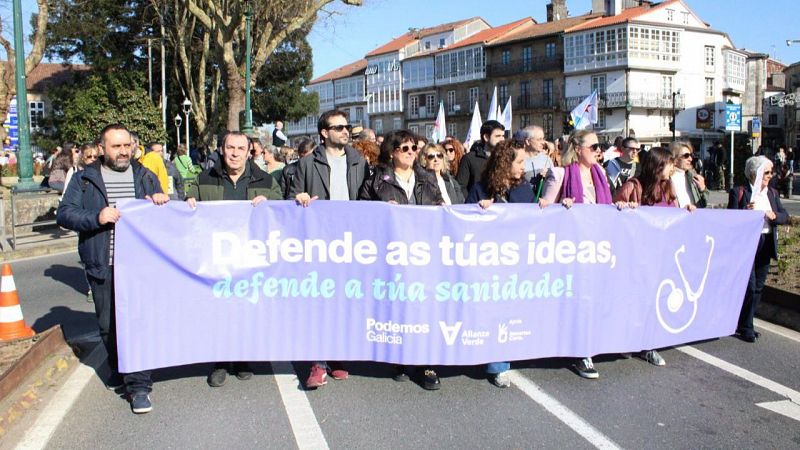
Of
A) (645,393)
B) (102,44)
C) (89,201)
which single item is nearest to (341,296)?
(89,201)

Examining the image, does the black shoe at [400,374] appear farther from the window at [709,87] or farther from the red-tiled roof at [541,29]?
the window at [709,87]

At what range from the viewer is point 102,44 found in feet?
130

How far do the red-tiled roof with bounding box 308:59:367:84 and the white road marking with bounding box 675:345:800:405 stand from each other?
9610cm

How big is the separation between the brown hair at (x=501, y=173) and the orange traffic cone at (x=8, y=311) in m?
→ 4.24

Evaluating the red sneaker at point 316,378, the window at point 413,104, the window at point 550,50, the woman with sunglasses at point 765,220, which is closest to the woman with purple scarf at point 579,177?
the woman with sunglasses at point 765,220

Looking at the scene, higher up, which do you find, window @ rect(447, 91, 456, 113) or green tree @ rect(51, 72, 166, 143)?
window @ rect(447, 91, 456, 113)

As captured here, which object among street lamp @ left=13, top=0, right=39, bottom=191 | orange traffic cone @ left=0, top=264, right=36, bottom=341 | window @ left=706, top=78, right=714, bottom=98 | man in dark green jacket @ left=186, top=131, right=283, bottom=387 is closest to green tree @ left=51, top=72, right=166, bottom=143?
street lamp @ left=13, top=0, right=39, bottom=191

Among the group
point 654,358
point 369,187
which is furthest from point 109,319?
point 654,358

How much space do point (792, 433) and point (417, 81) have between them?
3338 inches

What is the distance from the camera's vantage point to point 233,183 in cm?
548

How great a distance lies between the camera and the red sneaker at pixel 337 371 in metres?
5.48

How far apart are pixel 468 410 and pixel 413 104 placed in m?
85.7

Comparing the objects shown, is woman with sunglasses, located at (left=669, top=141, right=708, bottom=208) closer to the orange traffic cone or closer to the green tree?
the orange traffic cone

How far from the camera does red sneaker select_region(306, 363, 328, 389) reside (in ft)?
17.2
